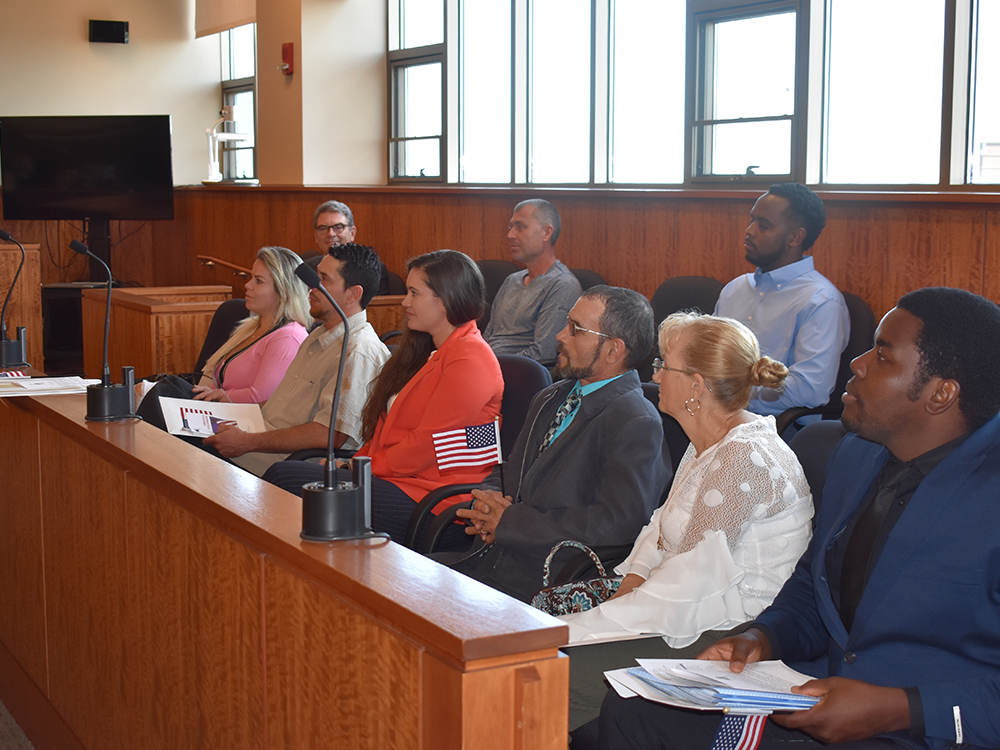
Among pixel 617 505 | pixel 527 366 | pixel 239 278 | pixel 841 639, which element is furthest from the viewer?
pixel 239 278

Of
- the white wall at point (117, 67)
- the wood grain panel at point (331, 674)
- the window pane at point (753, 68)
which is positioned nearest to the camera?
the wood grain panel at point (331, 674)

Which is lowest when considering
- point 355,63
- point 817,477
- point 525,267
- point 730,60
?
point 817,477

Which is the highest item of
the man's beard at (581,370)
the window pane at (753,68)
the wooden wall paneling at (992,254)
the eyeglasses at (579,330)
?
A: the window pane at (753,68)

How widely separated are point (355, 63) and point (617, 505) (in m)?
6.47

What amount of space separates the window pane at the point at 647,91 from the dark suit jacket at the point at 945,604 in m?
4.14

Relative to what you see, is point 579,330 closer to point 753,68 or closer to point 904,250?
point 904,250

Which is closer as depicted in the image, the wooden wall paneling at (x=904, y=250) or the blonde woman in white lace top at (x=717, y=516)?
the blonde woman in white lace top at (x=717, y=516)

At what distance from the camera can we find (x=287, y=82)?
8250 millimetres

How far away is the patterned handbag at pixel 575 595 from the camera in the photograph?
7.23 ft

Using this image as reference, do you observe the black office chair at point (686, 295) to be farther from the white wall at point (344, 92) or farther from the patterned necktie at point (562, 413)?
the white wall at point (344, 92)

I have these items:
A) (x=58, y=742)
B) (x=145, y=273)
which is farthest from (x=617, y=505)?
(x=145, y=273)

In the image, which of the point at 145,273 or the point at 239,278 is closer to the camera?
the point at 239,278

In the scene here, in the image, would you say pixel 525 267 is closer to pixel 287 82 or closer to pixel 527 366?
pixel 527 366

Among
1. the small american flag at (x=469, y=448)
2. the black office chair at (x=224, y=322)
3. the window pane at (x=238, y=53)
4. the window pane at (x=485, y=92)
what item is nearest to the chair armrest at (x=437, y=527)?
the small american flag at (x=469, y=448)
